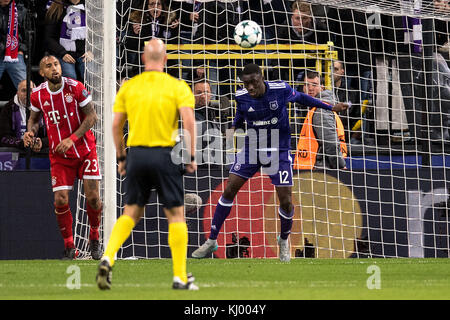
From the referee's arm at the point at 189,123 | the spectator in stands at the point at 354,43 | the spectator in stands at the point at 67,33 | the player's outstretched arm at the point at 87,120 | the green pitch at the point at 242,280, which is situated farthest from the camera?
the spectator in stands at the point at 354,43

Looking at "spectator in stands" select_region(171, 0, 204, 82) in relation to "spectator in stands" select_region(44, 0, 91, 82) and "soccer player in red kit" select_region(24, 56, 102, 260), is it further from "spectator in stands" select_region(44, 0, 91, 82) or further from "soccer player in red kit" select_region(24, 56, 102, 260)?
"soccer player in red kit" select_region(24, 56, 102, 260)

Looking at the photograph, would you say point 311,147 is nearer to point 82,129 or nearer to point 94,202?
point 94,202

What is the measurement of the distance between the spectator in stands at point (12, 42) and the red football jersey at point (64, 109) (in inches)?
123

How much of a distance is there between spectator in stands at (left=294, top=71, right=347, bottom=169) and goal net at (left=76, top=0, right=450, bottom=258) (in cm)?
2

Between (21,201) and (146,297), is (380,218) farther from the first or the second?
(146,297)

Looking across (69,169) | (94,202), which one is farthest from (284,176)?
(69,169)

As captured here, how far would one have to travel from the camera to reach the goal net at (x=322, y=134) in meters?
13.7

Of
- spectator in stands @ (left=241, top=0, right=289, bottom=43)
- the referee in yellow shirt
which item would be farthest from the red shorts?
spectator in stands @ (left=241, top=0, right=289, bottom=43)

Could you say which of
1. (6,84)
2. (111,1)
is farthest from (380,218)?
(6,84)

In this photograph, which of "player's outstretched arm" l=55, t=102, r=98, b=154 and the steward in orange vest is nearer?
"player's outstretched arm" l=55, t=102, r=98, b=154

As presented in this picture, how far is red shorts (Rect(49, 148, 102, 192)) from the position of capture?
37.6 ft

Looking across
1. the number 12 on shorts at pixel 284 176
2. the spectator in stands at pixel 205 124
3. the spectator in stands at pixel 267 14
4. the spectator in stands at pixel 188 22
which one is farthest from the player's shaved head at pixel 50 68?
the spectator in stands at pixel 267 14

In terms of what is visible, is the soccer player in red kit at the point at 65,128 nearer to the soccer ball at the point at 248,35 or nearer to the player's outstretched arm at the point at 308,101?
the soccer ball at the point at 248,35

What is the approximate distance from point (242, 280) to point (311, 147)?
5606 mm
